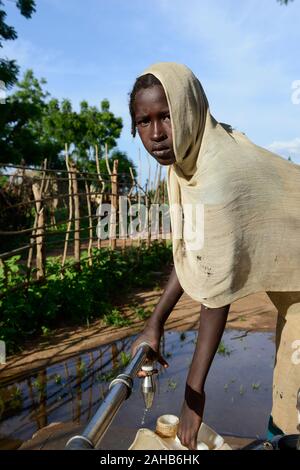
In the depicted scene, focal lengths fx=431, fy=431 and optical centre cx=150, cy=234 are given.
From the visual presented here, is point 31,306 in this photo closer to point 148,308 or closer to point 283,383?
point 148,308

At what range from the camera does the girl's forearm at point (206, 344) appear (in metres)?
1.05

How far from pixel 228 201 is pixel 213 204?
4cm

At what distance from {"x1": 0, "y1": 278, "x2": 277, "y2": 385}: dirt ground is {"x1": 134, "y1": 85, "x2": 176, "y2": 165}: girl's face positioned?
327 centimetres

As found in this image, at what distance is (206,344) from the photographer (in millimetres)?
Answer: 1054

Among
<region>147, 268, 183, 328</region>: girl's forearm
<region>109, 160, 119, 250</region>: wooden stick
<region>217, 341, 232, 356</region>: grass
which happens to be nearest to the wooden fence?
<region>109, 160, 119, 250</region>: wooden stick

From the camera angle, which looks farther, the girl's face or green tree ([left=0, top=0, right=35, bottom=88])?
green tree ([left=0, top=0, right=35, bottom=88])

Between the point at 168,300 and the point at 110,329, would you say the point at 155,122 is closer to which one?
the point at 168,300

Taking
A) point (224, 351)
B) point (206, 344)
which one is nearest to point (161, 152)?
point (206, 344)

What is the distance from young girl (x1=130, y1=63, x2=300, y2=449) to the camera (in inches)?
40.7

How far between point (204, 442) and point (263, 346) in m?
3.78

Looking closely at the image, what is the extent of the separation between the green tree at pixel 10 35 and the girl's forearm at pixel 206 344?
11.2 m

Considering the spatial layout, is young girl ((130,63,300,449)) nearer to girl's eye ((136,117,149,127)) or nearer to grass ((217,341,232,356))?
girl's eye ((136,117,149,127))

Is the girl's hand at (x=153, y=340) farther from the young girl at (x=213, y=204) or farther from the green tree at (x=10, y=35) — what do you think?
the green tree at (x=10, y=35)

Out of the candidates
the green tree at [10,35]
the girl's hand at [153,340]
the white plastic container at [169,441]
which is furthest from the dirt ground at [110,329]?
the green tree at [10,35]
